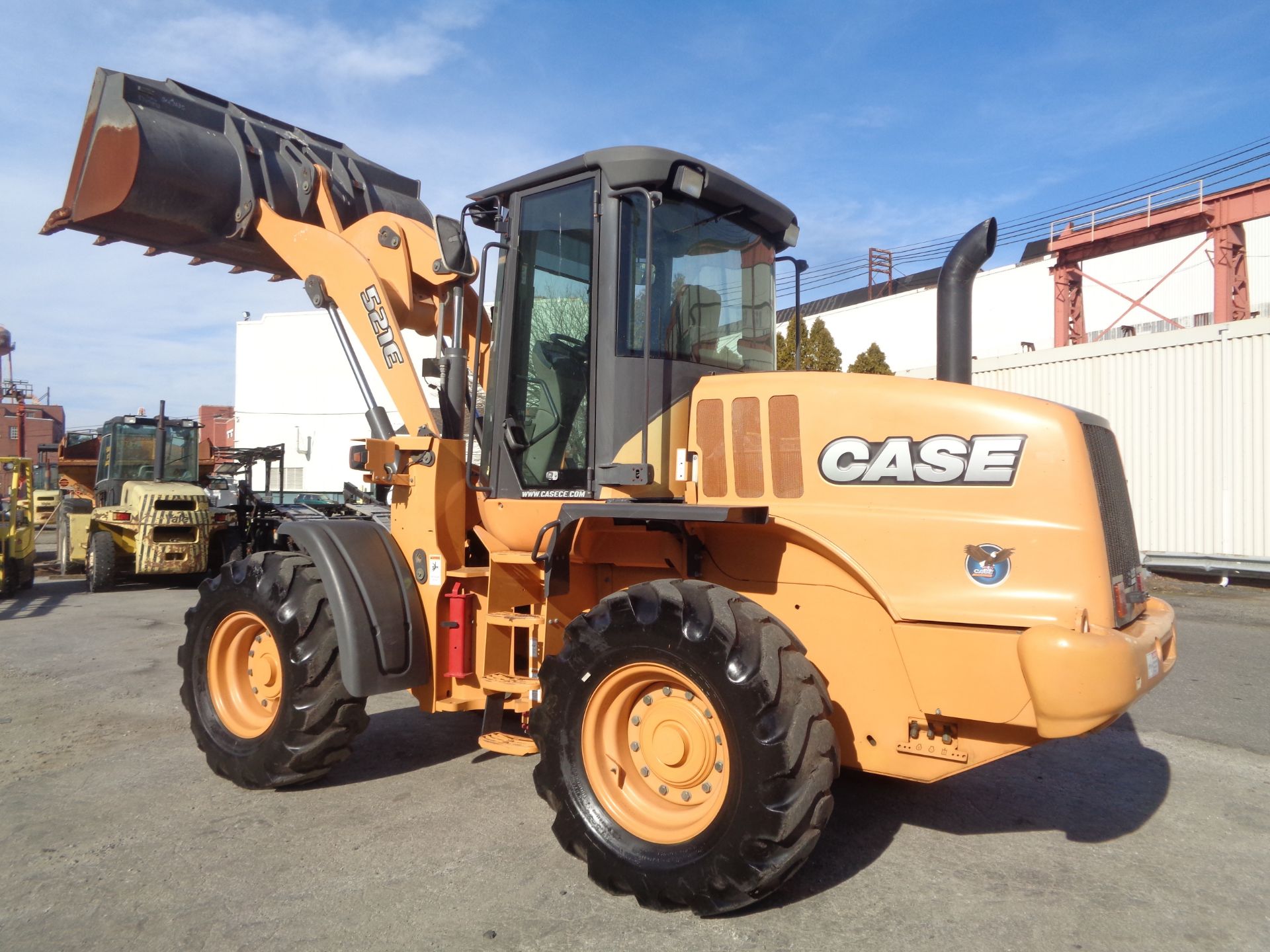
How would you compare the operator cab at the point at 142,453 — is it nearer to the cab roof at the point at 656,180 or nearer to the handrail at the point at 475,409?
the handrail at the point at 475,409

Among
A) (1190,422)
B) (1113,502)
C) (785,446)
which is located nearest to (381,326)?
(785,446)

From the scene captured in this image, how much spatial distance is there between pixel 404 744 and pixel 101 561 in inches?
410

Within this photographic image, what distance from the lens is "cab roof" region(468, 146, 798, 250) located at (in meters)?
4.11

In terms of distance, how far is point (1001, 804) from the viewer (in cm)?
471

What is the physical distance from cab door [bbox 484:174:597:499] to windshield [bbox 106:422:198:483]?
521 inches

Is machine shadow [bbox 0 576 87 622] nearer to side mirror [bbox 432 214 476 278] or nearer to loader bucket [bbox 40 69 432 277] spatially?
loader bucket [bbox 40 69 432 277]

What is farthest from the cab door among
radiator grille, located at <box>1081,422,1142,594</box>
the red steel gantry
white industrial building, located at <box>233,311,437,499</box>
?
white industrial building, located at <box>233,311,437,499</box>

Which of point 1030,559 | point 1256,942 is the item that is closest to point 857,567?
point 1030,559

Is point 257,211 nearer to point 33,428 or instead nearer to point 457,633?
point 457,633

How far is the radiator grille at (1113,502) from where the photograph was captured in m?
3.52

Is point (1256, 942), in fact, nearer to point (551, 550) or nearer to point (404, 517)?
point (551, 550)

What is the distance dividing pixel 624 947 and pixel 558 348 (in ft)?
8.49

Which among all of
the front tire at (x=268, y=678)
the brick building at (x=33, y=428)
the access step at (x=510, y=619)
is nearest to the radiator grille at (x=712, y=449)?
the access step at (x=510, y=619)

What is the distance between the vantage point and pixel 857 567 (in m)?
3.54
